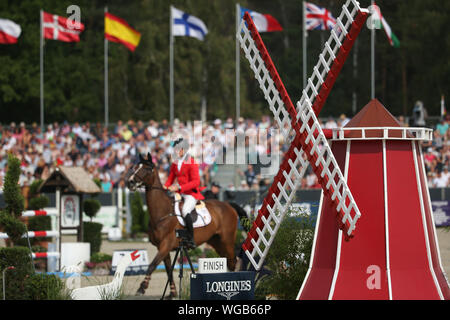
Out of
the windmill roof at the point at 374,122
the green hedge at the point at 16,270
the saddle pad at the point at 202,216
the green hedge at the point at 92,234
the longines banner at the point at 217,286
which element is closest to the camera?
the longines banner at the point at 217,286

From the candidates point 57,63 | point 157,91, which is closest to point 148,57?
point 157,91

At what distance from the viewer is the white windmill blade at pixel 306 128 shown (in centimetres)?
1398

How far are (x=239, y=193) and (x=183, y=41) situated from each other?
2747 cm

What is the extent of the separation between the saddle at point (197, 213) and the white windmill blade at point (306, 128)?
3264 millimetres

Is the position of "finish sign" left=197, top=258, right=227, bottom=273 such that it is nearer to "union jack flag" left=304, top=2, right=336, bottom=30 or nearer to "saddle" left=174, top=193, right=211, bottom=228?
"saddle" left=174, top=193, right=211, bottom=228

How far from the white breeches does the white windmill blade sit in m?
3.15

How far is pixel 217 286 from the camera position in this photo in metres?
13.2

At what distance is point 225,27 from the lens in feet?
205

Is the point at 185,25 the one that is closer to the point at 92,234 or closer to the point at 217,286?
the point at 92,234

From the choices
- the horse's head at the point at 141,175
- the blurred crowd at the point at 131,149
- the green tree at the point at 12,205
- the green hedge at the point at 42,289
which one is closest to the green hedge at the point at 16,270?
the green hedge at the point at 42,289

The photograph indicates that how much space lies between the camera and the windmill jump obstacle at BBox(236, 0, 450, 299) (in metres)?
14.1

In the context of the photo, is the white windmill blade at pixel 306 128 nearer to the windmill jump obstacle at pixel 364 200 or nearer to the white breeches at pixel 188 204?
the windmill jump obstacle at pixel 364 200

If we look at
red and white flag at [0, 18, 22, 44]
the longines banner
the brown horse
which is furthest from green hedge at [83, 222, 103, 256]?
red and white flag at [0, 18, 22, 44]
